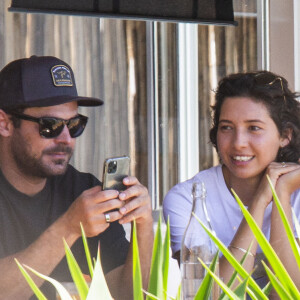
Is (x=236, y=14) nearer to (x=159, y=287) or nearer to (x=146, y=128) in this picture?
(x=146, y=128)

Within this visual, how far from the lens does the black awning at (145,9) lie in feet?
9.57

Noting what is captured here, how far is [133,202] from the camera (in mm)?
2111

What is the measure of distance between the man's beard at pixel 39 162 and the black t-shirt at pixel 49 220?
6cm

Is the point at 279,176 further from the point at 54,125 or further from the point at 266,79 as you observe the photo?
the point at 54,125

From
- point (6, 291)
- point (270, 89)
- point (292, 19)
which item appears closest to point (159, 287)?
point (6, 291)

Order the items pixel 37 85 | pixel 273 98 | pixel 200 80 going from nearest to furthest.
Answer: pixel 37 85, pixel 273 98, pixel 200 80

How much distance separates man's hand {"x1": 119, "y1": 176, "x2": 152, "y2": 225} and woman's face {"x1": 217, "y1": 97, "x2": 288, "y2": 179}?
641 mm

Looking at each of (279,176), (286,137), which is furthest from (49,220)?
(286,137)

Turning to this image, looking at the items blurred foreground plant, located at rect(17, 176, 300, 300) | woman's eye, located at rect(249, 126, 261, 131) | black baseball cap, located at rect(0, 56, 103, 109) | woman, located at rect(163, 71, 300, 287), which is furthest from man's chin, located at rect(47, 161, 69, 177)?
blurred foreground plant, located at rect(17, 176, 300, 300)

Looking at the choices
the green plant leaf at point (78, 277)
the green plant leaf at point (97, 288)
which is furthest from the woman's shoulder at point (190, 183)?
the green plant leaf at point (97, 288)

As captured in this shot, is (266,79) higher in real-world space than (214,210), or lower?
higher

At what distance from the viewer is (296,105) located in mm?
2914

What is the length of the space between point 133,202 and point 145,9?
4.24ft

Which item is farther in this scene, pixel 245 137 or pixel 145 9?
pixel 145 9
